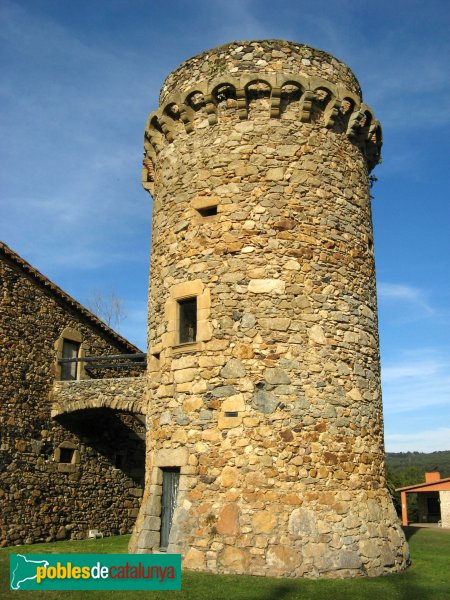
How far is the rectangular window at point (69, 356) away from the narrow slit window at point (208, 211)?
795 centimetres

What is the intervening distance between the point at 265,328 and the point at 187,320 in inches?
60.3

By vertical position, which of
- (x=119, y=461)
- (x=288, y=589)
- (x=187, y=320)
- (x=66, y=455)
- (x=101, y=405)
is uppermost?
(x=187, y=320)

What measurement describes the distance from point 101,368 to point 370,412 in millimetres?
9272

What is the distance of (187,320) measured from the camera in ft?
32.9

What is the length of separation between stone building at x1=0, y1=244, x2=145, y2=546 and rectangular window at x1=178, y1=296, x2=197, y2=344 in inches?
176

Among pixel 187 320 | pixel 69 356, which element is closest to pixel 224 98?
pixel 187 320

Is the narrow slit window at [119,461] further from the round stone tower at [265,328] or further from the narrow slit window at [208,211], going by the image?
the narrow slit window at [208,211]

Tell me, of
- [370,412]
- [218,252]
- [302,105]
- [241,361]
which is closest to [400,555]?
[370,412]

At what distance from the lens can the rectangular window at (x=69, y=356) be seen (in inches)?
644

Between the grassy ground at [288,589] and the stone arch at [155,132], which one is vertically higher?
the stone arch at [155,132]

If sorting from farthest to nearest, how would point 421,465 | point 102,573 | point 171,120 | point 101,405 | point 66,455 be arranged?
point 421,465, point 66,455, point 101,405, point 171,120, point 102,573

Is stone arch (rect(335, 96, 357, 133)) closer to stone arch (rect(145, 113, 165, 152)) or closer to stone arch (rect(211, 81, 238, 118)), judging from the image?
stone arch (rect(211, 81, 238, 118))

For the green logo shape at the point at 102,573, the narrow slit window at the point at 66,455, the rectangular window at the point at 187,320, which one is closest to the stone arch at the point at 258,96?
the rectangular window at the point at 187,320

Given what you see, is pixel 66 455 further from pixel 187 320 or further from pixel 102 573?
pixel 102 573
